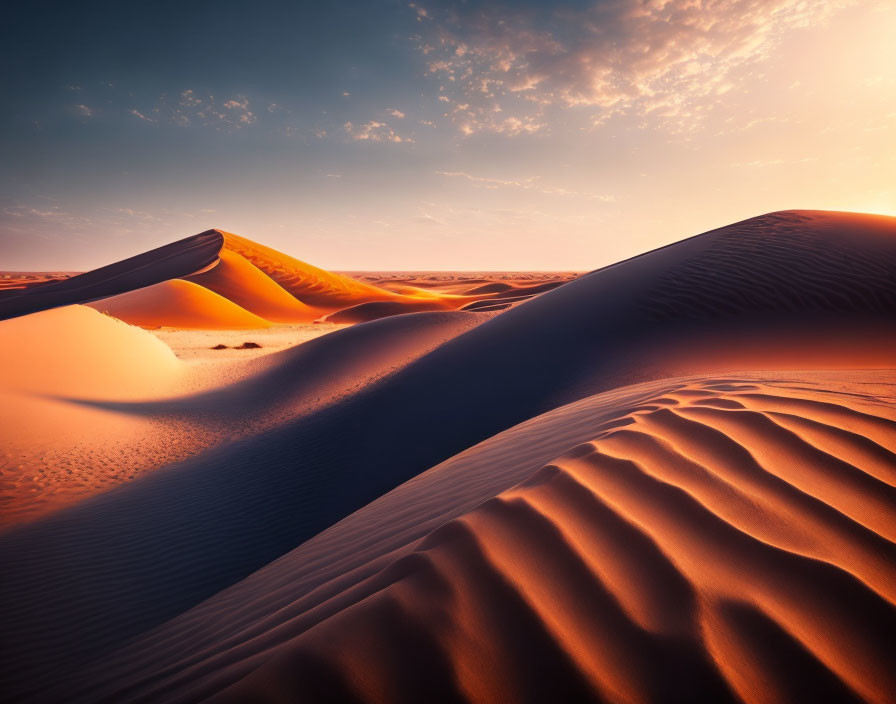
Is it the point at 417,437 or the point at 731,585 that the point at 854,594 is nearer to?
the point at 731,585

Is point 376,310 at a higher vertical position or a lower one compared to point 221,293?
lower

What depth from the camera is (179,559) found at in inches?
158

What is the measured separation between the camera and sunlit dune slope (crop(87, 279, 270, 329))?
2378 cm

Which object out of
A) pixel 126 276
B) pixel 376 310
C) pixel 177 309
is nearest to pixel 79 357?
pixel 177 309

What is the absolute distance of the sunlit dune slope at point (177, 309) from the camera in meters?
Answer: 23.8

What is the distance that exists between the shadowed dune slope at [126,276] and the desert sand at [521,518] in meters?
28.8

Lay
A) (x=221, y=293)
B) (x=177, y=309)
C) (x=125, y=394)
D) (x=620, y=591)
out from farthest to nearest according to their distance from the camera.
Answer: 1. (x=221, y=293)
2. (x=177, y=309)
3. (x=125, y=394)
4. (x=620, y=591)

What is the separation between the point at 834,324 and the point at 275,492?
8159 millimetres

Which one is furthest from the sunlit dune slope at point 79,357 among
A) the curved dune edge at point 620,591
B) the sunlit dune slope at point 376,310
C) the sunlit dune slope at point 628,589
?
the sunlit dune slope at point 376,310

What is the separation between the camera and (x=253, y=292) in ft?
109

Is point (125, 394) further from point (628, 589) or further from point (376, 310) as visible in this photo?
point (376, 310)

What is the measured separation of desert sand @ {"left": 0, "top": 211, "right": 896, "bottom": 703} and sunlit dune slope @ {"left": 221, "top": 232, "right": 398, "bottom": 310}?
30089 mm

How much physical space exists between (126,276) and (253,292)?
13.9 m

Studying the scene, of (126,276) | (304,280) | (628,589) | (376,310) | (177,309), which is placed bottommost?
(628,589)
